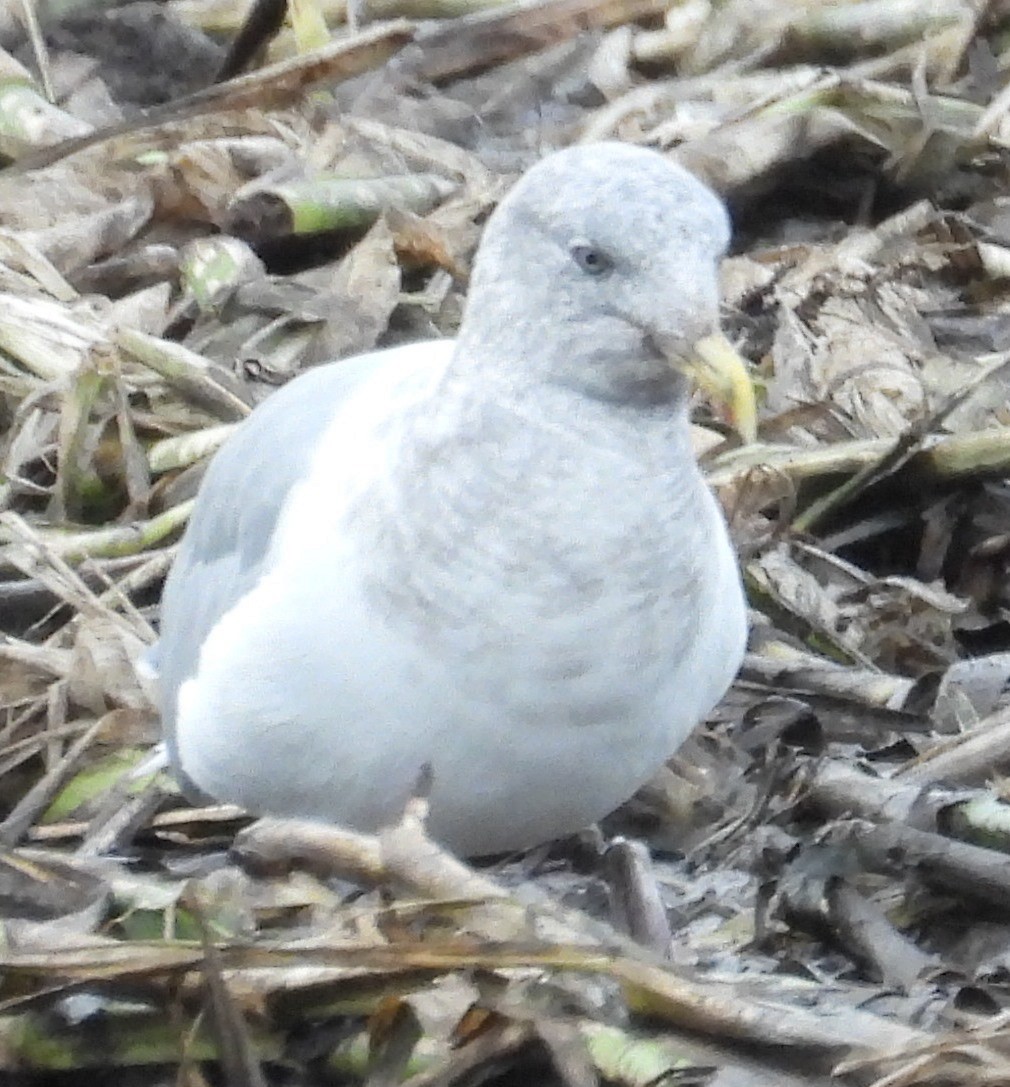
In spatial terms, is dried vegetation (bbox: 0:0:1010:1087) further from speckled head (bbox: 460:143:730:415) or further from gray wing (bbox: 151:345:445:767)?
speckled head (bbox: 460:143:730:415)

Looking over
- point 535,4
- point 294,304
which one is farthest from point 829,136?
point 294,304

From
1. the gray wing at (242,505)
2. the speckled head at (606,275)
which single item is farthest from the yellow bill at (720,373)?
the gray wing at (242,505)

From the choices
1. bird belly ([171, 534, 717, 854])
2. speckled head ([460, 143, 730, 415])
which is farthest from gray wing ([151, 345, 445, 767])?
speckled head ([460, 143, 730, 415])

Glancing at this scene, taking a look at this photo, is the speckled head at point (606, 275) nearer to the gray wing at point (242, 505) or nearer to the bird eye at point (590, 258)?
the bird eye at point (590, 258)

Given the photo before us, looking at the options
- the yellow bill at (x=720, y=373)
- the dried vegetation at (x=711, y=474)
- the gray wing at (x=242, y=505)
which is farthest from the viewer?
the gray wing at (x=242, y=505)

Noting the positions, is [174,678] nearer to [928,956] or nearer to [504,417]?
[504,417]

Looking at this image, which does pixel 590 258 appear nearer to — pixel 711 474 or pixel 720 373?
pixel 720 373

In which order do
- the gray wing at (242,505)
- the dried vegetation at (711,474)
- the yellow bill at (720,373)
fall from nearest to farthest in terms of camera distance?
1. the dried vegetation at (711,474)
2. the yellow bill at (720,373)
3. the gray wing at (242,505)

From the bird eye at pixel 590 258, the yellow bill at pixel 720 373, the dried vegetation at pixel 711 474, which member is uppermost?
the bird eye at pixel 590 258
